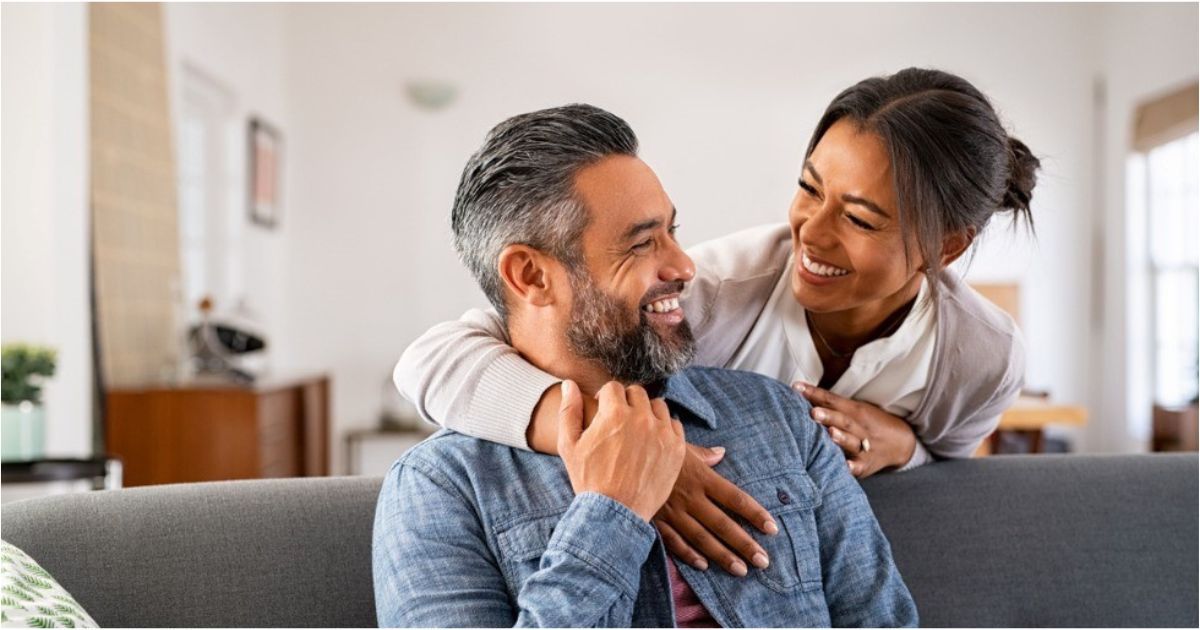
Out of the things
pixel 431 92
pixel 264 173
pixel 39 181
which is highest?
pixel 431 92

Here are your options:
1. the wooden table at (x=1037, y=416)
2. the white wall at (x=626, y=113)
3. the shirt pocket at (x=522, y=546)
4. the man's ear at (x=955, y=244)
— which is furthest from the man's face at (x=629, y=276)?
the white wall at (x=626, y=113)

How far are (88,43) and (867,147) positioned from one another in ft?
10.6

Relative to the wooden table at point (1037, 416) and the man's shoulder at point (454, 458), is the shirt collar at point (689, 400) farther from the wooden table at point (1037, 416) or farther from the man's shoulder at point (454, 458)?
the wooden table at point (1037, 416)

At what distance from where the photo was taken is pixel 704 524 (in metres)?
1.45

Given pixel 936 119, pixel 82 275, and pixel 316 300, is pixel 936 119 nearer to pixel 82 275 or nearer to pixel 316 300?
pixel 82 275

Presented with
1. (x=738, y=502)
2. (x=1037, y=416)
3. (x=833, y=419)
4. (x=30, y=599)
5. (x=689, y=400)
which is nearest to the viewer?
(x=30, y=599)

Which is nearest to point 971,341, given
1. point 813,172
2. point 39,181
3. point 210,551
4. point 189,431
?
point 813,172

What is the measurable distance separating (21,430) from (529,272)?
2.17 meters

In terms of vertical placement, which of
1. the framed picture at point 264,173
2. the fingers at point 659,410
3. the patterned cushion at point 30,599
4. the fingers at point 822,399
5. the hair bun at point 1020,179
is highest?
the framed picture at point 264,173

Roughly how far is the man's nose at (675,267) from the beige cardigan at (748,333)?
0.10 meters

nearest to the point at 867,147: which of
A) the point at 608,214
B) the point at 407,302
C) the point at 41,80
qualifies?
the point at 608,214

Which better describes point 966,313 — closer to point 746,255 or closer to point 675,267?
point 746,255

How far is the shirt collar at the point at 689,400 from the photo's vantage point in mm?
1587

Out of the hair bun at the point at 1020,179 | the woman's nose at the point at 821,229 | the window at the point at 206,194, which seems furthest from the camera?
the window at the point at 206,194
